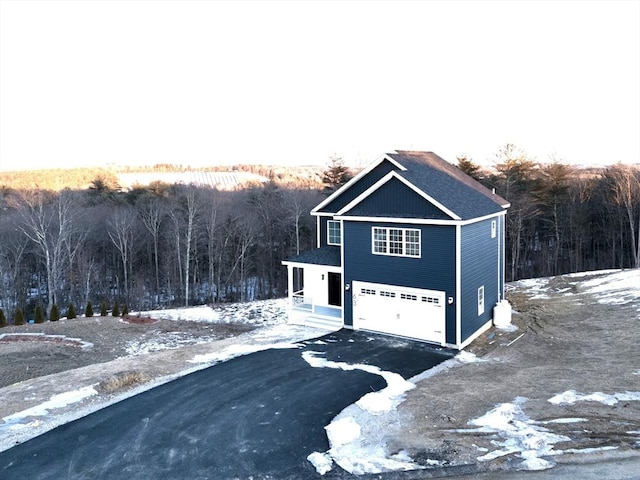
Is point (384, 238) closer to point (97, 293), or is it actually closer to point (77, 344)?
point (77, 344)

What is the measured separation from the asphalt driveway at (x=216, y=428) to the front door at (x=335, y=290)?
19.2 ft

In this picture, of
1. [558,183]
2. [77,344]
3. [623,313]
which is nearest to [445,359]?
[623,313]

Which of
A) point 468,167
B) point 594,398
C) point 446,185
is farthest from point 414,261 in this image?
point 468,167

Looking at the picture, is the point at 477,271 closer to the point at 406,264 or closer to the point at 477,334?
the point at 477,334

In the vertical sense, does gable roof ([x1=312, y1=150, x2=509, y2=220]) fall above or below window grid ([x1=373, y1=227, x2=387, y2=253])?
above

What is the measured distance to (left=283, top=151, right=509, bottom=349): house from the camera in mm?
16438

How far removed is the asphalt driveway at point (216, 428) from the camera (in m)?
8.70

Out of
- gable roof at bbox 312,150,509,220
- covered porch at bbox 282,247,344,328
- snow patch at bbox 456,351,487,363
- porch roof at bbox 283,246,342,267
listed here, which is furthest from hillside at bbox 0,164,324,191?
snow patch at bbox 456,351,487,363

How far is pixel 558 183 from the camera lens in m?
40.0

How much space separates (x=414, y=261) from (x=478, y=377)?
4.72m

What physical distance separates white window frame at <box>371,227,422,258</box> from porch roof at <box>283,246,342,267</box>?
2.44 m

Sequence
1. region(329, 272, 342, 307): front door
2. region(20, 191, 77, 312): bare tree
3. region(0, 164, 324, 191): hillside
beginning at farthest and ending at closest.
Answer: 1. region(0, 164, 324, 191): hillside
2. region(20, 191, 77, 312): bare tree
3. region(329, 272, 342, 307): front door

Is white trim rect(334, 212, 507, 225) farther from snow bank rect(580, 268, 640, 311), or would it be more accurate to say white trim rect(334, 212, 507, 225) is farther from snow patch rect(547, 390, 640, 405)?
snow bank rect(580, 268, 640, 311)

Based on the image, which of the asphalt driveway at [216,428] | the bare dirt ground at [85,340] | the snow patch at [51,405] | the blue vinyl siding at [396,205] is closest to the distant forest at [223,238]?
the bare dirt ground at [85,340]
